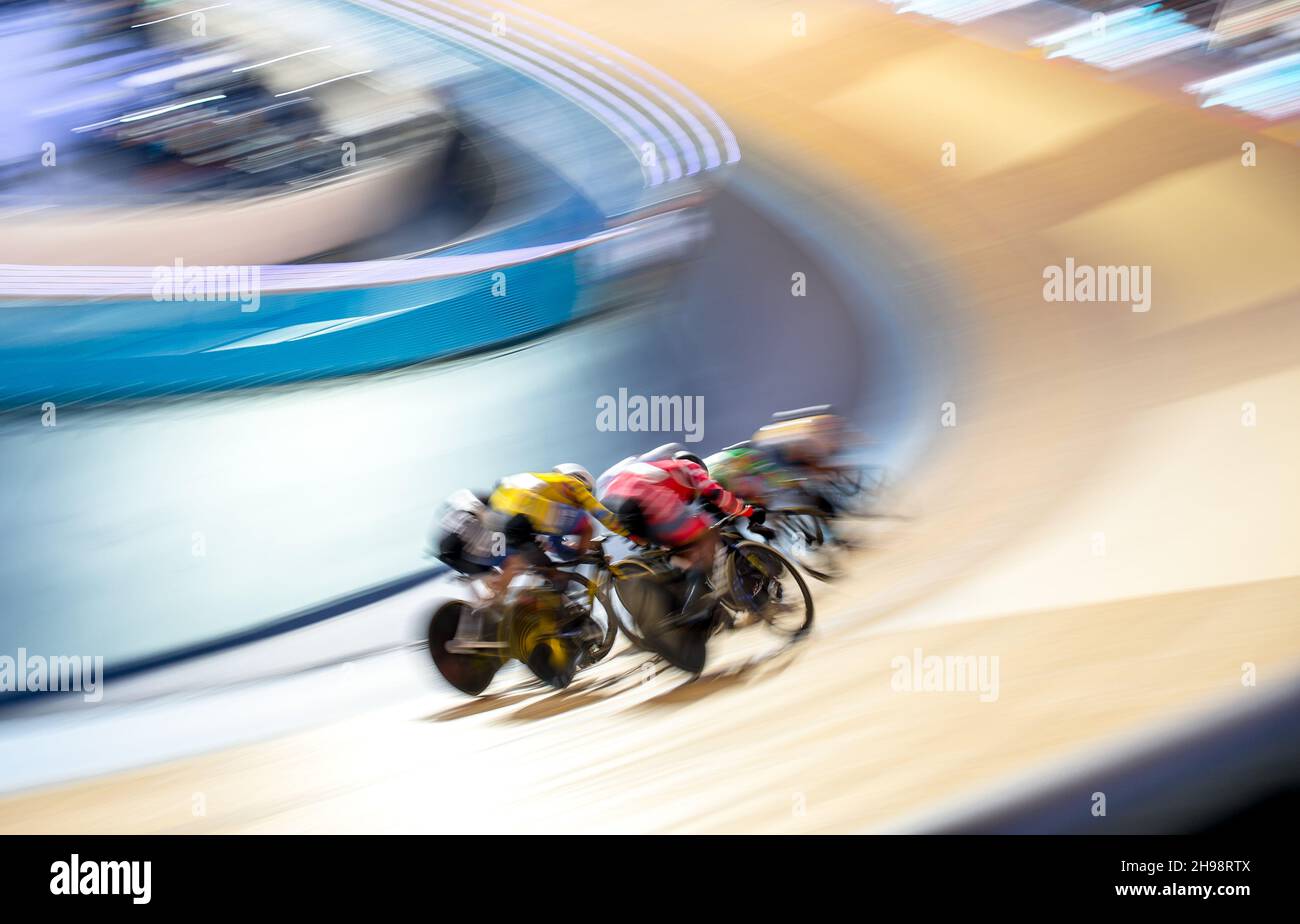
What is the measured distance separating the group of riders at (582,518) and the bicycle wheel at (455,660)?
0.05 m

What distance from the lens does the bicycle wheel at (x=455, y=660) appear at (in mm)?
3686

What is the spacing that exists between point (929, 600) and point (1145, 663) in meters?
0.73

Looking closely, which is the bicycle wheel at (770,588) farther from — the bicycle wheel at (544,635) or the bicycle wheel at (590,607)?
the bicycle wheel at (544,635)

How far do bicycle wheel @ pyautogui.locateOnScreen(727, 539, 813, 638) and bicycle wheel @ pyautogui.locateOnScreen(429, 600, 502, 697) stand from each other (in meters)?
0.82

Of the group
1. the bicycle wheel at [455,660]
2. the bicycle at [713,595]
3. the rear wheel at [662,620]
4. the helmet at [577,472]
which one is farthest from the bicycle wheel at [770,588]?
the bicycle wheel at [455,660]

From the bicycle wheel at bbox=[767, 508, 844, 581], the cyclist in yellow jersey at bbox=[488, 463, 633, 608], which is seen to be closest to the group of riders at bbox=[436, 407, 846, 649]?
the cyclist in yellow jersey at bbox=[488, 463, 633, 608]

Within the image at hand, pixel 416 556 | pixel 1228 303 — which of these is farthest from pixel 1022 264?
pixel 416 556

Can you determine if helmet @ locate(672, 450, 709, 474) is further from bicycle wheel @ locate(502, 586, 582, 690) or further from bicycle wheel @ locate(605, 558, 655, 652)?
bicycle wheel @ locate(502, 586, 582, 690)

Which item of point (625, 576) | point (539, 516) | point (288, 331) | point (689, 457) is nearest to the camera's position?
point (539, 516)

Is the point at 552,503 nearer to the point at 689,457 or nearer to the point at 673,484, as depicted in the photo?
the point at 673,484

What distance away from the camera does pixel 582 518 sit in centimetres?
366

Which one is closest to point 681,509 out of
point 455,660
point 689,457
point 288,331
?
point 689,457

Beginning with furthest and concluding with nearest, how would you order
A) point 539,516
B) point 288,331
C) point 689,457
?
point 288,331 → point 689,457 → point 539,516

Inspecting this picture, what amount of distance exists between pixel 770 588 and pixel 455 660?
106 cm
